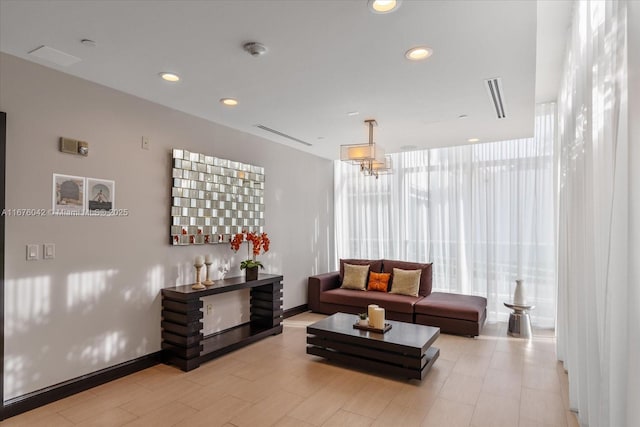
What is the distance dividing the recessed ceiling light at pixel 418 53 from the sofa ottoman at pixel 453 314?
3289mm

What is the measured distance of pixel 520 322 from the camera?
15.4ft

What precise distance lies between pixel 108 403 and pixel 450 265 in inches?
193

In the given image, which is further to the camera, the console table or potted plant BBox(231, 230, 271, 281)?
potted plant BBox(231, 230, 271, 281)

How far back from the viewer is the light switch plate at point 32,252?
280 centimetres

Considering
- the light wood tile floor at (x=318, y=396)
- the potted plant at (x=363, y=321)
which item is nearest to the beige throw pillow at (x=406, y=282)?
the light wood tile floor at (x=318, y=396)

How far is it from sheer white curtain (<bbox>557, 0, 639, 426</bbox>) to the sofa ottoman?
1.89 meters

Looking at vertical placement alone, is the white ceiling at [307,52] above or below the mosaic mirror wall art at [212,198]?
above

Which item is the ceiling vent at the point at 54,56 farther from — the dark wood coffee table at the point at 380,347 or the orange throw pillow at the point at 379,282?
the orange throw pillow at the point at 379,282

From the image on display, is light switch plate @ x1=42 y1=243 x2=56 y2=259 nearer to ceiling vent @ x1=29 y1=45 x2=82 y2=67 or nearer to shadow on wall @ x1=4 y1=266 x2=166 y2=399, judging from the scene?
shadow on wall @ x1=4 y1=266 x2=166 y2=399

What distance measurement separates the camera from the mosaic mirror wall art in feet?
12.9

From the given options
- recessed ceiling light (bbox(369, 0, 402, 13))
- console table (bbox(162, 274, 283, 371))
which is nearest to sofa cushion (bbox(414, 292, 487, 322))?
console table (bbox(162, 274, 283, 371))

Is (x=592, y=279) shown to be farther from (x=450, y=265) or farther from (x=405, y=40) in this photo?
(x=450, y=265)

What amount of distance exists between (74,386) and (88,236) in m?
1.27

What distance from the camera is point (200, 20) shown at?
7.18 ft
